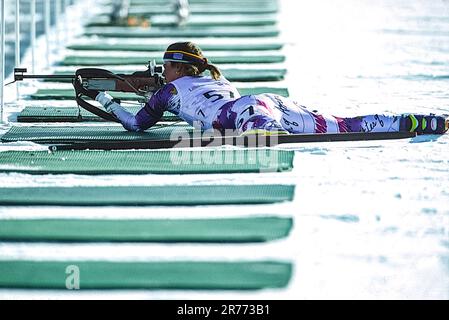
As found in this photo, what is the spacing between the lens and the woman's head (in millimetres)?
7438

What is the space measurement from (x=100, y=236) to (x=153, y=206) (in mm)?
609

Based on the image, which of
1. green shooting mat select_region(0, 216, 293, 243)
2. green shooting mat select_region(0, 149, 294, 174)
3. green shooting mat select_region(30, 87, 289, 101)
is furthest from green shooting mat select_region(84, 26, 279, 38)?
green shooting mat select_region(0, 216, 293, 243)

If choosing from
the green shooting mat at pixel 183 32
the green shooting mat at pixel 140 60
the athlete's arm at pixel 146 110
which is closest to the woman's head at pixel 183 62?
the athlete's arm at pixel 146 110

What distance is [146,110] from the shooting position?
24.6 feet

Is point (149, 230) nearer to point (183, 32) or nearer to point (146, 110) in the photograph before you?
point (146, 110)

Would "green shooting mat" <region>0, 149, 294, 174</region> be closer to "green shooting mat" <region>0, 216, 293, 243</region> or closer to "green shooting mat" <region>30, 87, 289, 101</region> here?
"green shooting mat" <region>0, 216, 293, 243</region>

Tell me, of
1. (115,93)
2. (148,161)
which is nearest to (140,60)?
(115,93)

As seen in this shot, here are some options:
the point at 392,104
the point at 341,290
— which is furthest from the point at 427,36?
the point at 341,290

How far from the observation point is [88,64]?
11.4 meters

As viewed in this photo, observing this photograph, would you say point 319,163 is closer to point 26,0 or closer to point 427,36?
point 427,36

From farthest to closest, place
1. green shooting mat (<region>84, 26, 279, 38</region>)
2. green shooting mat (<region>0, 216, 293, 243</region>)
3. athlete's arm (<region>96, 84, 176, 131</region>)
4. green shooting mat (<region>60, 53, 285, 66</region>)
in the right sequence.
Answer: green shooting mat (<region>84, 26, 279, 38</region>) < green shooting mat (<region>60, 53, 285, 66</region>) < athlete's arm (<region>96, 84, 176, 131</region>) < green shooting mat (<region>0, 216, 293, 243</region>)

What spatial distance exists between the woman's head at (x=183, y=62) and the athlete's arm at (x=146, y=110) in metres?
0.13

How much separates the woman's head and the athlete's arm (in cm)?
13

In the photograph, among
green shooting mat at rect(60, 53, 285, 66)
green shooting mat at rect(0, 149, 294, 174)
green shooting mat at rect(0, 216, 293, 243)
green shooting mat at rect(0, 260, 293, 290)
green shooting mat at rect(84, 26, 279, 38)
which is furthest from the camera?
green shooting mat at rect(84, 26, 279, 38)
